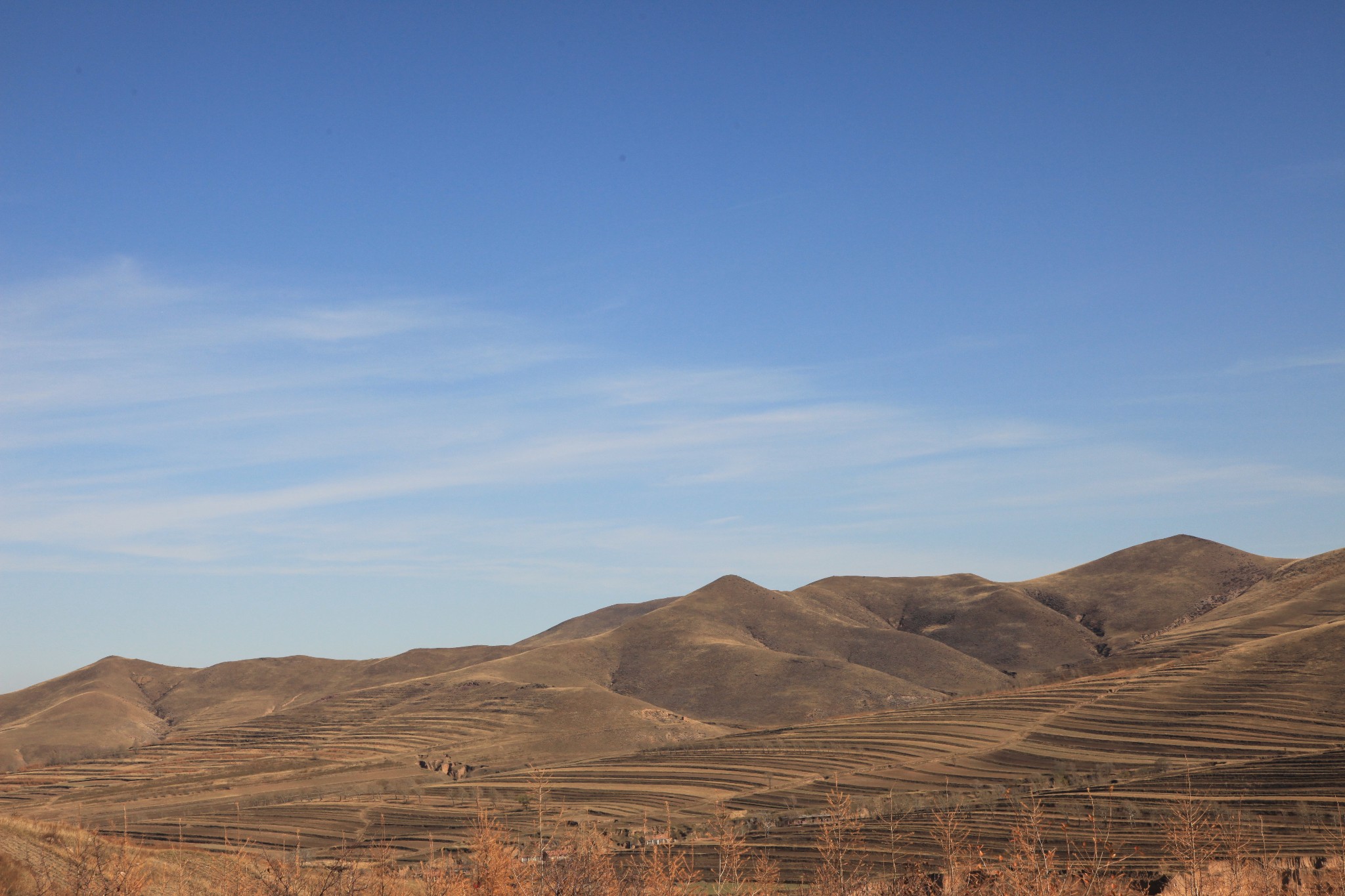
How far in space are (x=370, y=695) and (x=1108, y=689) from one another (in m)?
104

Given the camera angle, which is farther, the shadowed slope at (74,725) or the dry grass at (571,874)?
the shadowed slope at (74,725)

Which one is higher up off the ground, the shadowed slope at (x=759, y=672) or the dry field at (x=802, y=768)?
the shadowed slope at (x=759, y=672)

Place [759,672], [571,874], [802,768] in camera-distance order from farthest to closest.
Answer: [759,672] → [802,768] → [571,874]

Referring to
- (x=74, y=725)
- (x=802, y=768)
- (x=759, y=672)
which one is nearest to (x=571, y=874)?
(x=802, y=768)

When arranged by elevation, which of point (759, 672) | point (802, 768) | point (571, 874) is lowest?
point (802, 768)

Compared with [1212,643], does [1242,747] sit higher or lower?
lower

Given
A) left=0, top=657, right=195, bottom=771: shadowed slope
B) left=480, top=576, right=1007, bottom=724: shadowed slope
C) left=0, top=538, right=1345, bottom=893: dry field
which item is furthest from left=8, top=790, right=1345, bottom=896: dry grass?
left=0, top=657, right=195, bottom=771: shadowed slope

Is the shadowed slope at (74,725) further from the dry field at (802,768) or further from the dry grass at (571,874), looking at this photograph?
the dry grass at (571,874)

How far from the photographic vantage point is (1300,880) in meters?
27.7

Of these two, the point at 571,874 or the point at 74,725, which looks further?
the point at 74,725

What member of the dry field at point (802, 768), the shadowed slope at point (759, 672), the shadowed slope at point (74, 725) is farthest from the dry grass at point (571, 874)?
the shadowed slope at point (74, 725)

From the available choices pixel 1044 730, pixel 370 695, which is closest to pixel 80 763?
pixel 370 695

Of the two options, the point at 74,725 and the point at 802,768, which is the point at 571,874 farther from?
the point at 74,725

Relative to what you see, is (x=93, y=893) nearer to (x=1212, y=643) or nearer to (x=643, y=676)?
(x=1212, y=643)
